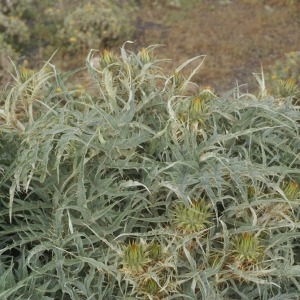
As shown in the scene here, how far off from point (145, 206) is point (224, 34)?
14.0 ft

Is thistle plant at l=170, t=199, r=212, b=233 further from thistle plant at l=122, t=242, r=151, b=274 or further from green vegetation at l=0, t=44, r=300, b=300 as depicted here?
thistle plant at l=122, t=242, r=151, b=274

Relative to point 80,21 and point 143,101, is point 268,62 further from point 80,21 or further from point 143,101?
point 143,101

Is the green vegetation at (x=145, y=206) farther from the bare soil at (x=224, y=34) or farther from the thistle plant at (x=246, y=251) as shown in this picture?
the bare soil at (x=224, y=34)

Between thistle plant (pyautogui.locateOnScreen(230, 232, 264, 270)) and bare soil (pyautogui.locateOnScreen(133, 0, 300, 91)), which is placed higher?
thistle plant (pyautogui.locateOnScreen(230, 232, 264, 270))

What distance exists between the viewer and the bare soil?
17.5ft

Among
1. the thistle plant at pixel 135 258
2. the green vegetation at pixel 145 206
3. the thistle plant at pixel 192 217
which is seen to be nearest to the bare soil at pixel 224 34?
the green vegetation at pixel 145 206

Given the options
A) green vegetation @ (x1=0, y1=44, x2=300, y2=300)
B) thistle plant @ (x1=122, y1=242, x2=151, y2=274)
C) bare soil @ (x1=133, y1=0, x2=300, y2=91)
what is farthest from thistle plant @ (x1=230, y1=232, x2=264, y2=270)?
bare soil @ (x1=133, y1=0, x2=300, y2=91)

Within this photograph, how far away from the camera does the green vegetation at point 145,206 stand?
1710mm

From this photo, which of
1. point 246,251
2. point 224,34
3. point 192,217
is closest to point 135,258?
point 192,217

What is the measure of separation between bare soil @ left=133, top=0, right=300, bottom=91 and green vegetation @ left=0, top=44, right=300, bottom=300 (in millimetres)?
3209

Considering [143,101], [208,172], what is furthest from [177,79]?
[208,172]

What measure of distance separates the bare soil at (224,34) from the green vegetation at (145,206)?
3209 mm

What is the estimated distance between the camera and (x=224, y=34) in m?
5.84

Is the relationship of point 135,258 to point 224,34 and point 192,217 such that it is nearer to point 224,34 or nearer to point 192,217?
point 192,217
